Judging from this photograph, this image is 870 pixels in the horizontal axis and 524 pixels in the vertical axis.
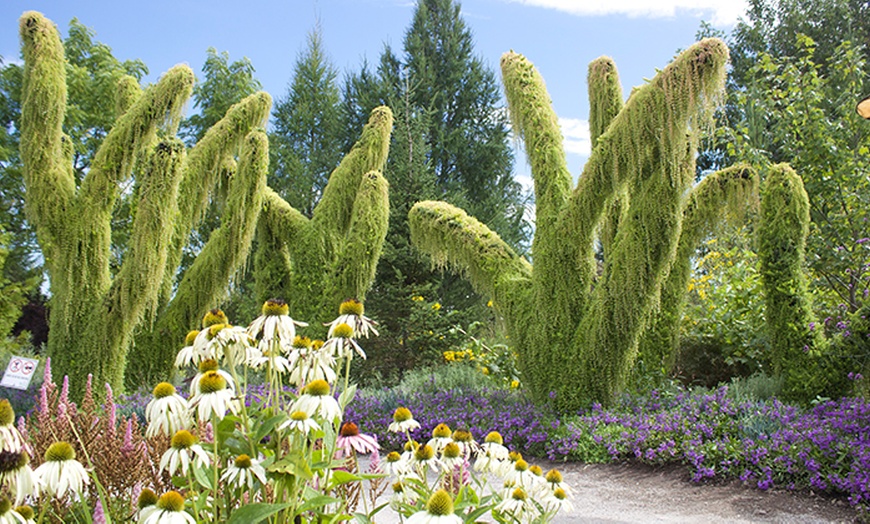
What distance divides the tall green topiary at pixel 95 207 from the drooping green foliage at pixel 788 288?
18.1 feet

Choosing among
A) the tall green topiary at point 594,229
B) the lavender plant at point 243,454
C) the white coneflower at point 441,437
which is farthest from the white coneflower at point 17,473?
the tall green topiary at point 594,229

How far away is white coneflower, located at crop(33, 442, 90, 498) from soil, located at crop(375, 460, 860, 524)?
2.33 m

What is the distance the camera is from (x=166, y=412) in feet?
4.59

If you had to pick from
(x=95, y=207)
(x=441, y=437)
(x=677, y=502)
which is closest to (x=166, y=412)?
(x=441, y=437)

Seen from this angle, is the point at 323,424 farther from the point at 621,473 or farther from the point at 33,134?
the point at 33,134

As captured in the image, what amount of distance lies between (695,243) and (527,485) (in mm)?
4936

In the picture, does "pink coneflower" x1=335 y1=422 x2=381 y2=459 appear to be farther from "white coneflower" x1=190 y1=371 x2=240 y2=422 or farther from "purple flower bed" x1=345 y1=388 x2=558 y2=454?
"purple flower bed" x1=345 y1=388 x2=558 y2=454

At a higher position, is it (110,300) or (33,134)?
(33,134)

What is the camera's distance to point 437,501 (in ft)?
4.38

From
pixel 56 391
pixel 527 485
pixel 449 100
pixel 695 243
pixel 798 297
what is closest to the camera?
pixel 527 485

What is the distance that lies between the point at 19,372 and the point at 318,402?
5097 mm

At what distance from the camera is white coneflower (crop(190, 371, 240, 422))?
136 cm

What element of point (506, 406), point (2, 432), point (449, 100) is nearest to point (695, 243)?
point (506, 406)

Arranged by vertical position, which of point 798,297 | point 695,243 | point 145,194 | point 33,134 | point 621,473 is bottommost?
point 621,473
